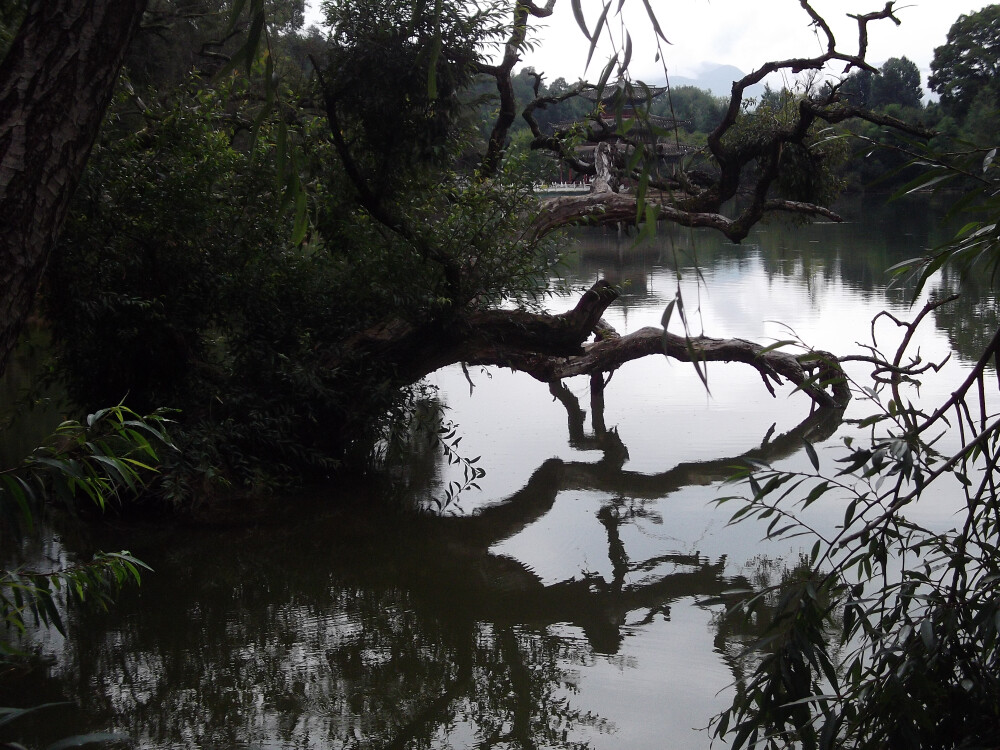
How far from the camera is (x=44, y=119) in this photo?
1.24 meters

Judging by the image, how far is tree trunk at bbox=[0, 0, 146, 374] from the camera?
46.9 inches

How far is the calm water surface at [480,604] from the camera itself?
2.65m

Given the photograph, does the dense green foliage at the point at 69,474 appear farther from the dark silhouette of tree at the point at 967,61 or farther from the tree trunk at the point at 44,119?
the dark silhouette of tree at the point at 967,61

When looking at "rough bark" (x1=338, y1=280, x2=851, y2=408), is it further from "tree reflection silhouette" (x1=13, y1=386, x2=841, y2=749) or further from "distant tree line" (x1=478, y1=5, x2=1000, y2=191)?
"distant tree line" (x1=478, y1=5, x2=1000, y2=191)

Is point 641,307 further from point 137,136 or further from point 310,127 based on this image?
point 137,136

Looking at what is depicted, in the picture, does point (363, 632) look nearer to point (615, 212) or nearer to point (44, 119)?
point (44, 119)

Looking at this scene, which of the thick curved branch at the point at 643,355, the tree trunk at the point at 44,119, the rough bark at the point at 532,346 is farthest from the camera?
the thick curved branch at the point at 643,355

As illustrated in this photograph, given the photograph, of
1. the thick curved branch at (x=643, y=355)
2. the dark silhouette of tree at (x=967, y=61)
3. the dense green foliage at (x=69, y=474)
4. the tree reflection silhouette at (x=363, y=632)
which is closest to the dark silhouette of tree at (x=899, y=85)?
the dark silhouette of tree at (x=967, y=61)

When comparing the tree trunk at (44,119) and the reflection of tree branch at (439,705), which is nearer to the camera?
the tree trunk at (44,119)

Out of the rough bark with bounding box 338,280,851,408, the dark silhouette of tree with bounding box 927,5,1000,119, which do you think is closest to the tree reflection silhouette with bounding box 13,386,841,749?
the rough bark with bounding box 338,280,851,408

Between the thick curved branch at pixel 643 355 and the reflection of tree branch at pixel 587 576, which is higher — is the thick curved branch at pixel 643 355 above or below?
above

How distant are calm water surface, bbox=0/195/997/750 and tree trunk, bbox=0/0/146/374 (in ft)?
2.78

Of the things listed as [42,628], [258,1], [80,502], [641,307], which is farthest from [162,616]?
[641,307]

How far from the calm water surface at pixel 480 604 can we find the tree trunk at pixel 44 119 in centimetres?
85
